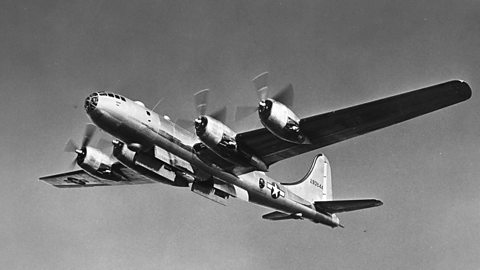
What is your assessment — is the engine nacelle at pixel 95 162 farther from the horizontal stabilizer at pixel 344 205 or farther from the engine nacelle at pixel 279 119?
the horizontal stabilizer at pixel 344 205

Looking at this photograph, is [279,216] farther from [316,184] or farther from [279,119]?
[279,119]

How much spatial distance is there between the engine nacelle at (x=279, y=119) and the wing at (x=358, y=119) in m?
0.57

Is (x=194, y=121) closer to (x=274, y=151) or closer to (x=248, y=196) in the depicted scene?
(x=274, y=151)

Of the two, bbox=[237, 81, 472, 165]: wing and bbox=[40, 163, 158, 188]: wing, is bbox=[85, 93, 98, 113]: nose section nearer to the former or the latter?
bbox=[237, 81, 472, 165]: wing

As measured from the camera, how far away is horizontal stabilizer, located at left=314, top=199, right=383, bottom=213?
24.5 m

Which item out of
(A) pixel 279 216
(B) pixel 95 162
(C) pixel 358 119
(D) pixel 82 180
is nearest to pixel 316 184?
(A) pixel 279 216

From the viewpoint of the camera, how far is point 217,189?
22328 mm

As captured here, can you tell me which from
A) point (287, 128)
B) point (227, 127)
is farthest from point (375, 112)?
point (227, 127)

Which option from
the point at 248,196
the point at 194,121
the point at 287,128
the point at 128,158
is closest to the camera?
the point at 287,128

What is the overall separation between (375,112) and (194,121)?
21.9ft

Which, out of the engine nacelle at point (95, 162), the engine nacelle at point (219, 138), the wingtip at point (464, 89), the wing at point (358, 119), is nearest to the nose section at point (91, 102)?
the engine nacelle at point (219, 138)

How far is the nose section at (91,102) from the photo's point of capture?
18.4m

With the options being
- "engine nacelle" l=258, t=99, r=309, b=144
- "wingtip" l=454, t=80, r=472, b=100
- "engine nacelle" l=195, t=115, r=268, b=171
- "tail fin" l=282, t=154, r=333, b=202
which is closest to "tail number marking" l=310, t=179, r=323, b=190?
"tail fin" l=282, t=154, r=333, b=202

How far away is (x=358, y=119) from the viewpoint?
19.5 meters
